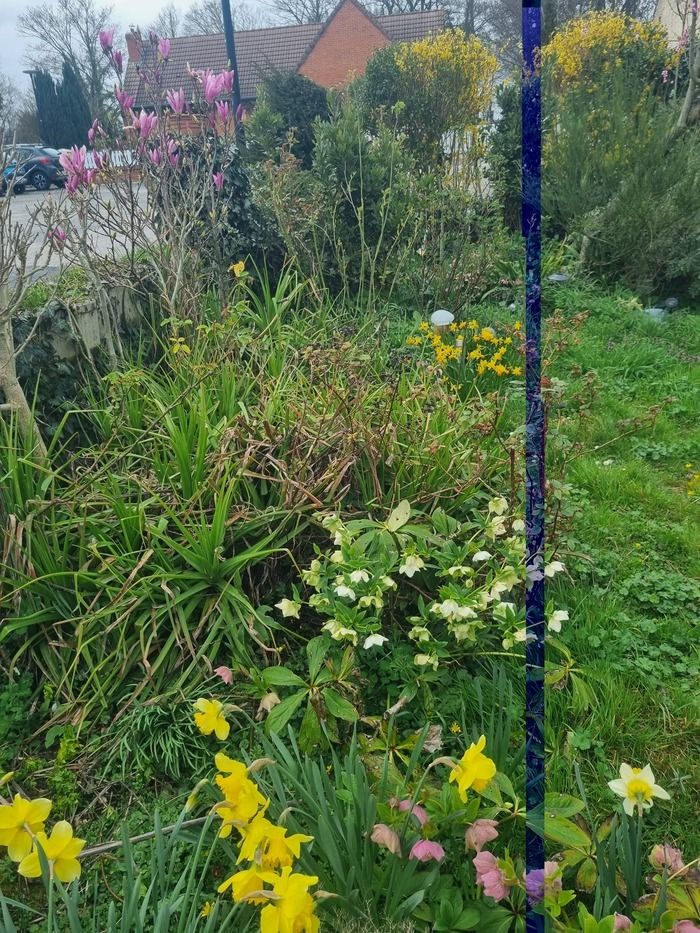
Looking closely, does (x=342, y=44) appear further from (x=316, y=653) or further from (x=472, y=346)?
(x=316, y=653)

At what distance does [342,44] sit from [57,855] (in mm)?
33929

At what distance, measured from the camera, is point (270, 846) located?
44.8 inches

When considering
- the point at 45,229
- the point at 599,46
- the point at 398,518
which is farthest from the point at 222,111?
the point at 599,46

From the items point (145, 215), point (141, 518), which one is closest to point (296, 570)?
point (141, 518)

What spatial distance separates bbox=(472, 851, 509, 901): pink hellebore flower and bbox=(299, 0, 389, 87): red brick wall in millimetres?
31904

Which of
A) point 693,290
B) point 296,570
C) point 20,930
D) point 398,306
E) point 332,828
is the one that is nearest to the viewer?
point 332,828

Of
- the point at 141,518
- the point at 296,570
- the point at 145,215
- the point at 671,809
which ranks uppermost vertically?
the point at 145,215

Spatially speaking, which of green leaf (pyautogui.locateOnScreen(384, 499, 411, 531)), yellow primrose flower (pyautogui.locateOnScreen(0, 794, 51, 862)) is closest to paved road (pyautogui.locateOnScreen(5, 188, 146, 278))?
green leaf (pyautogui.locateOnScreen(384, 499, 411, 531))

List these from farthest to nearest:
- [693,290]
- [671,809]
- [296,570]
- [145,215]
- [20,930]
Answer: [693,290] < [145,215] < [296,570] < [671,809] < [20,930]

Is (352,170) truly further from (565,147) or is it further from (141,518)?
(141,518)

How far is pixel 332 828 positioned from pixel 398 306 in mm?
4516

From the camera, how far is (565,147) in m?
7.07

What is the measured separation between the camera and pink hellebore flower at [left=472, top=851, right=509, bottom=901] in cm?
118

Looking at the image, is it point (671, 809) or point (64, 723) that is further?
point (64, 723)
